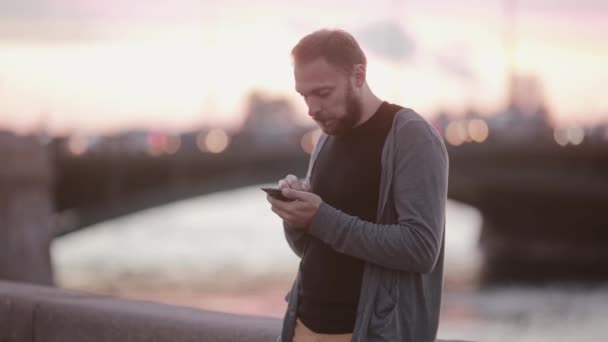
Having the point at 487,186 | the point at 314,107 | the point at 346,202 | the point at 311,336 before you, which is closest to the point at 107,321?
the point at 311,336

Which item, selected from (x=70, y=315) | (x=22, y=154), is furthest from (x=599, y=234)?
(x=70, y=315)

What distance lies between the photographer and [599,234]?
57.7 metres

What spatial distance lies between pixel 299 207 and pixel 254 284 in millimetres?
44954

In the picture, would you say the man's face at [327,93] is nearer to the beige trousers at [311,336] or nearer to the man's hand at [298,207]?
the man's hand at [298,207]

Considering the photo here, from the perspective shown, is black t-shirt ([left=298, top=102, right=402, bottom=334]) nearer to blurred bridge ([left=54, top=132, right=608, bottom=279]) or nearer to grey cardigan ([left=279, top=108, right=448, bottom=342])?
grey cardigan ([left=279, top=108, right=448, bottom=342])

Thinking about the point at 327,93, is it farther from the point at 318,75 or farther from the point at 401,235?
the point at 401,235

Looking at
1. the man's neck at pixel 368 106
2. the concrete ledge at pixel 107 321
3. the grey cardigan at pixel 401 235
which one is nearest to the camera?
the grey cardigan at pixel 401 235

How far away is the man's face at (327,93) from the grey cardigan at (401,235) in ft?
0.38

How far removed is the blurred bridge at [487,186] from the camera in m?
33.8

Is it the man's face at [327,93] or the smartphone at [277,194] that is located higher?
→ the man's face at [327,93]

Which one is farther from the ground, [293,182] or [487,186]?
[293,182]

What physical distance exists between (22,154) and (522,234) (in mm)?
38274

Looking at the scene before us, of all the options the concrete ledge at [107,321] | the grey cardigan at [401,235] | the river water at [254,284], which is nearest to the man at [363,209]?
the grey cardigan at [401,235]

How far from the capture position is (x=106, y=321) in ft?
14.6
